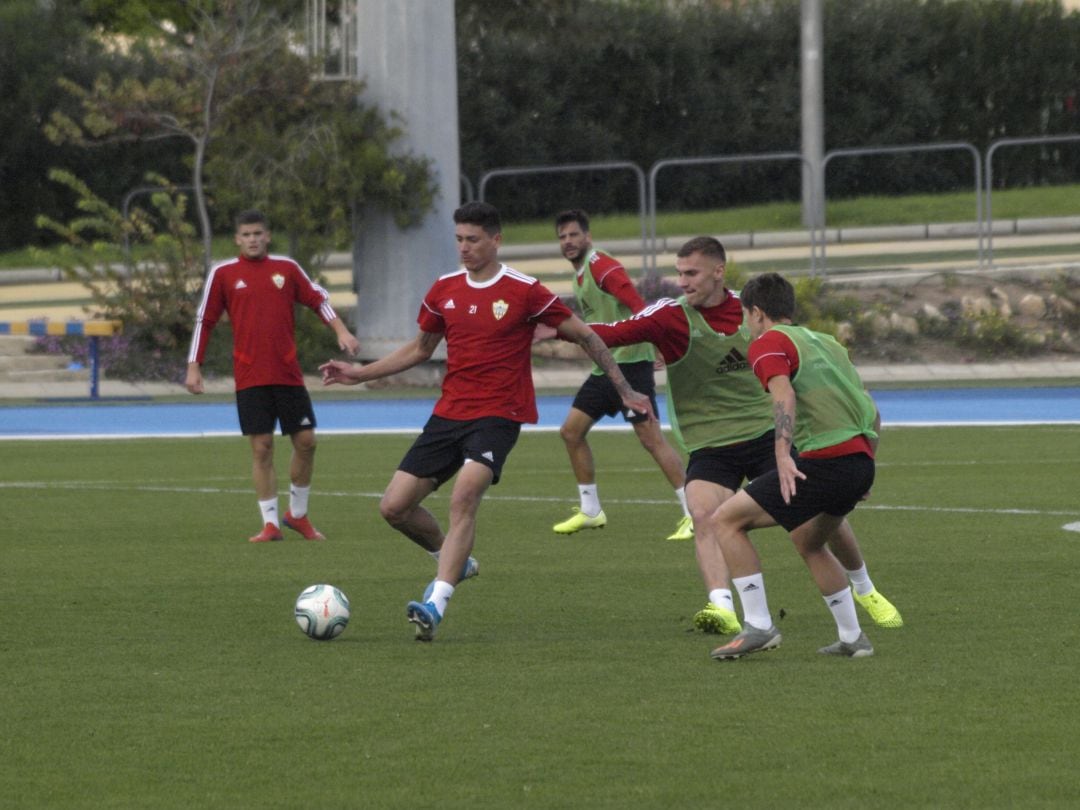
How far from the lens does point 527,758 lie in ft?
21.6

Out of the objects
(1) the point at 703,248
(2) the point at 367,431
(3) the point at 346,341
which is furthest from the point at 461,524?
(2) the point at 367,431

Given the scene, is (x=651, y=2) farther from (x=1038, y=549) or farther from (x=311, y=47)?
(x=1038, y=549)

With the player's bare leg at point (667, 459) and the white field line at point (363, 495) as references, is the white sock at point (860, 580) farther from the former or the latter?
the white field line at point (363, 495)

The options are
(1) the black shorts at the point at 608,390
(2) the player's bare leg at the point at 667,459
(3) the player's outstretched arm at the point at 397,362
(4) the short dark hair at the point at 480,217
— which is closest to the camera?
(4) the short dark hair at the point at 480,217

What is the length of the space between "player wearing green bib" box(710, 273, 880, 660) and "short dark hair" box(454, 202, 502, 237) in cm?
158

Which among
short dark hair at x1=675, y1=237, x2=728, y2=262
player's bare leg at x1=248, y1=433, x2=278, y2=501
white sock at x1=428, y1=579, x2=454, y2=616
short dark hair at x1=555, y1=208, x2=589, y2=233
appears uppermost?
short dark hair at x1=555, y1=208, x2=589, y2=233

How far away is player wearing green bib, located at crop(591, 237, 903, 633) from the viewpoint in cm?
927

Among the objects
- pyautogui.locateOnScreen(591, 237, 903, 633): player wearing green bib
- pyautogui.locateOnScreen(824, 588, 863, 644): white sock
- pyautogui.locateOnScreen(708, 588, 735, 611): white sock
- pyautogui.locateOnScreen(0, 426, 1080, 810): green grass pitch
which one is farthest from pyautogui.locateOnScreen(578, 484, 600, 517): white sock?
pyautogui.locateOnScreen(824, 588, 863, 644): white sock

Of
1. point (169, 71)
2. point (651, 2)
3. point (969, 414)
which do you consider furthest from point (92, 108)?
point (651, 2)

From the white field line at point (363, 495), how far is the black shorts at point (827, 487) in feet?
18.4

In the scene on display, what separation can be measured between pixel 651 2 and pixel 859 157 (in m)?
10.3

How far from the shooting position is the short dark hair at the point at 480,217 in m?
9.24

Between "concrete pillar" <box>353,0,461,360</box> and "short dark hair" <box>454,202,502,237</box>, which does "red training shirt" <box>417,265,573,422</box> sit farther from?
"concrete pillar" <box>353,0,461,360</box>

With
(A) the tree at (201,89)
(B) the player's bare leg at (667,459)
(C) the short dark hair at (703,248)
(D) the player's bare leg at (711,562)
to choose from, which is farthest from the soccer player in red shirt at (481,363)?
(A) the tree at (201,89)
